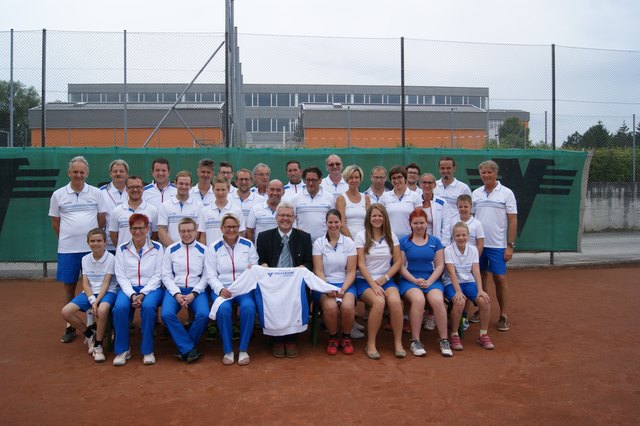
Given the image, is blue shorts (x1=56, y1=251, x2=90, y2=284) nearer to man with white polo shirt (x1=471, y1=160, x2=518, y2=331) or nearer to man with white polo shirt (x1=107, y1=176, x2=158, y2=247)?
man with white polo shirt (x1=107, y1=176, x2=158, y2=247)

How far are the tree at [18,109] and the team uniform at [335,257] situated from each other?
6315 millimetres

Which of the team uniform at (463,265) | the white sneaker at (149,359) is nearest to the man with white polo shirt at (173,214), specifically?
the white sneaker at (149,359)

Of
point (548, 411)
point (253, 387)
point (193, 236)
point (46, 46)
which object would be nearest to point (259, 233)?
point (193, 236)

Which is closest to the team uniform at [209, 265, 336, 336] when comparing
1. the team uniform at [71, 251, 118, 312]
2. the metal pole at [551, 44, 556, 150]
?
the team uniform at [71, 251, 118, 312]

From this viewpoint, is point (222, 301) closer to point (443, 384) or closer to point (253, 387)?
point (253, 387)

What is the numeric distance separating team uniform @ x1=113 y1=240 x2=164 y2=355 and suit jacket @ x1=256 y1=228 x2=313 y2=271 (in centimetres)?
92

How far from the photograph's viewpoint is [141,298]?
450 centimetres

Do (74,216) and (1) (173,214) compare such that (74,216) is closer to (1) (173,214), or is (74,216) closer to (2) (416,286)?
(1) (173,214)

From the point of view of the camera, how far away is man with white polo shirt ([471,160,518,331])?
5.53 m

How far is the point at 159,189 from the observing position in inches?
219

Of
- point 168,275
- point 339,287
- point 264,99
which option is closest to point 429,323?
point 339,287

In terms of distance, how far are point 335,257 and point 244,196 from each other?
126 cm

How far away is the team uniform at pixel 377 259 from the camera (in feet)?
15.8

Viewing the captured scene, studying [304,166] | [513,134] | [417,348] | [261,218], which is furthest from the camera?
[513,134]
